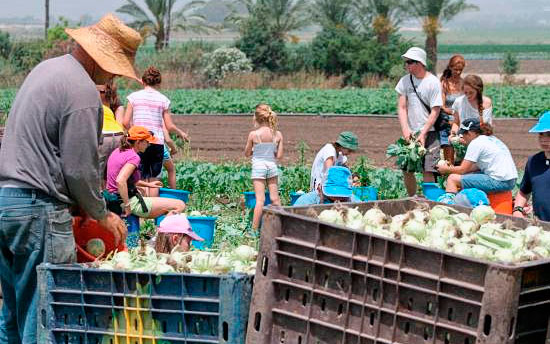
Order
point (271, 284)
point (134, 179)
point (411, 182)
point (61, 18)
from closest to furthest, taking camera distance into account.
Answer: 1. point (271, 284)
2. point (134, 179)
3. point (411, 182)
4. point (61, 18)

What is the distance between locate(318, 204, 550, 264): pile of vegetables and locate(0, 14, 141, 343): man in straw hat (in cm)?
114

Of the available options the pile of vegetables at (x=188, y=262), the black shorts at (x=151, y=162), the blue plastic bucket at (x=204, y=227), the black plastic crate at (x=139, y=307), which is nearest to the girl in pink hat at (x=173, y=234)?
the pile of vegetables at (x=188, y=262)

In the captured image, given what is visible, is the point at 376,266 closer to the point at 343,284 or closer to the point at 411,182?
the point at 343,284

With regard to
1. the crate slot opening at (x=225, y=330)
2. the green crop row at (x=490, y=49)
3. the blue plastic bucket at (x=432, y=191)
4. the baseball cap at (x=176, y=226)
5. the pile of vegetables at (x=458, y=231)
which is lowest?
the green crop row at (x=490, y=49)

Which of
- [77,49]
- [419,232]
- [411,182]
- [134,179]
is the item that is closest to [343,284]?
[419,232]

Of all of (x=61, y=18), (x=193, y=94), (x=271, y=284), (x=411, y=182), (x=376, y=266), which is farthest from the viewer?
(x=61, y=18)

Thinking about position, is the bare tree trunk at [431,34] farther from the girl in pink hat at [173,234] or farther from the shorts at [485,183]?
the girl in pink hat at [173,234]

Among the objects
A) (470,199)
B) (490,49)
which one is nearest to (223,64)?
(470,199)

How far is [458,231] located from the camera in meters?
4.45

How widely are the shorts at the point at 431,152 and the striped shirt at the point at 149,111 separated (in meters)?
2.54

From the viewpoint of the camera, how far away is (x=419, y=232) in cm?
443

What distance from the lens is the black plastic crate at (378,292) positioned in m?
3.75

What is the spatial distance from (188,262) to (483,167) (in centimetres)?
396

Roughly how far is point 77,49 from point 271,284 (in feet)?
4.93
